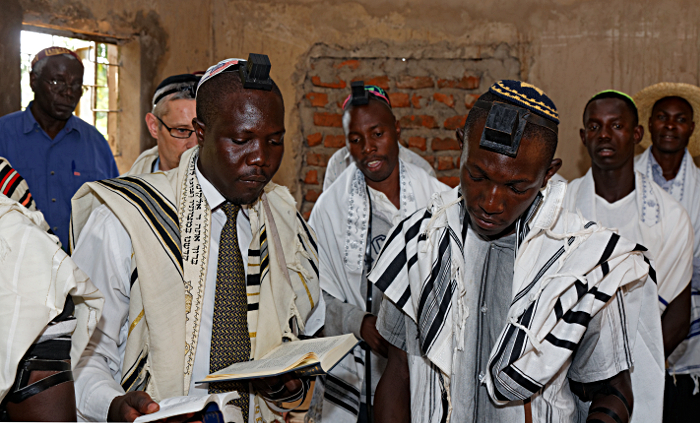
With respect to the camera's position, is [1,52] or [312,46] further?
[312,46]

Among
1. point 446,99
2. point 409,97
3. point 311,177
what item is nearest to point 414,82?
point 409,97

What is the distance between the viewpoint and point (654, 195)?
9.64 feet

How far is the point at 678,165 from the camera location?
12.5 feet

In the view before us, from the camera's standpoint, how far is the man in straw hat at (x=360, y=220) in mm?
2691

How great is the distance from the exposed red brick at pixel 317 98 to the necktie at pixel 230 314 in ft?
10.6

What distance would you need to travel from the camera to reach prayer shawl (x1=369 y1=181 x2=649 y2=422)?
1.51 meters

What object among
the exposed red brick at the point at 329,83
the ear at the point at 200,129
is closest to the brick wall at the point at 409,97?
the exposed red brick at the point at 329,83

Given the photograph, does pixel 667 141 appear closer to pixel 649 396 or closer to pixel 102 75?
pixel 649 396

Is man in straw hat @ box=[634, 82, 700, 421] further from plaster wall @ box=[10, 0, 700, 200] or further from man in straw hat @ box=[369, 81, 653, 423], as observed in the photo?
man in straw hat @ box=[369, 81, 653, 423]

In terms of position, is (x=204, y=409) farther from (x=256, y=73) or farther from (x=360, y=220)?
(x=360, y=220)

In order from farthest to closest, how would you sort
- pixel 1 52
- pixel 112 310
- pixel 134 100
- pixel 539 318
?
pixel 134 100 → pixel 1 52 → pixel 112 310 → pixel 539 318

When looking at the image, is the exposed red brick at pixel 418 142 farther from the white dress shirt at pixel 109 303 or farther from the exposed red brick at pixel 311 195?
the white dress shirt at pixel 109 303

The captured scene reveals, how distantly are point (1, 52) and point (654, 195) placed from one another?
380cm

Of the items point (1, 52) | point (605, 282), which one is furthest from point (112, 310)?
point (1, 52)
